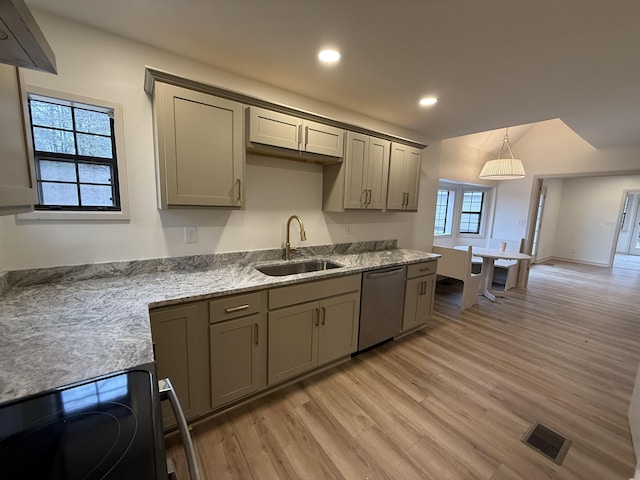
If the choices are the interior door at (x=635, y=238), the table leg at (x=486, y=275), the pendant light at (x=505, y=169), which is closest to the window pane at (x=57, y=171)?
the pendant light at (x=505, y=169)

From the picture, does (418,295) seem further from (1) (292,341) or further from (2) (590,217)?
(2) (590,217)

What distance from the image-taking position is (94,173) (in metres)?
1.79

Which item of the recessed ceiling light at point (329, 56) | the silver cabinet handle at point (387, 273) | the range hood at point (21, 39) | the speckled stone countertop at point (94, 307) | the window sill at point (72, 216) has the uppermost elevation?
the recessed ceiling light at point (329, 56)

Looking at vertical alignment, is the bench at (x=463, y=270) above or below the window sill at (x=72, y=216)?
below

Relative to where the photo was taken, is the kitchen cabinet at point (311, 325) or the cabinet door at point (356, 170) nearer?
the kitchen cabinet at point (311, 325)

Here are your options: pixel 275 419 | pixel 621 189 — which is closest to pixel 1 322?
pixel 275 419

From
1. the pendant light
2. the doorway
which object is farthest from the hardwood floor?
the doorway

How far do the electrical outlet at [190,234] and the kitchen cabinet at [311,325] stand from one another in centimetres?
80

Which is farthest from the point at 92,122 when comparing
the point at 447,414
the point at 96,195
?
the point at 447,414

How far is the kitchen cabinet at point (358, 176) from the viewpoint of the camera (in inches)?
102

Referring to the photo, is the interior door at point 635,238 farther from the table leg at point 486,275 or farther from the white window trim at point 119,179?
the white window trim at point 119,179

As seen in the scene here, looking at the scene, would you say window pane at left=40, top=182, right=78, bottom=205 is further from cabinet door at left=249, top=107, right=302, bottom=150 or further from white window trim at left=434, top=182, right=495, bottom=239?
white window trim at left=434, top=182, right=495, bottom=239

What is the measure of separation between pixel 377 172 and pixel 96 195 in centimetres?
237

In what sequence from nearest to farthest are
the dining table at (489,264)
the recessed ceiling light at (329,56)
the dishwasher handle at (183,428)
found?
the dishwasher handle at (183,428)
the recessed ceiling light at (329,56)
the dining table at (489,264)
